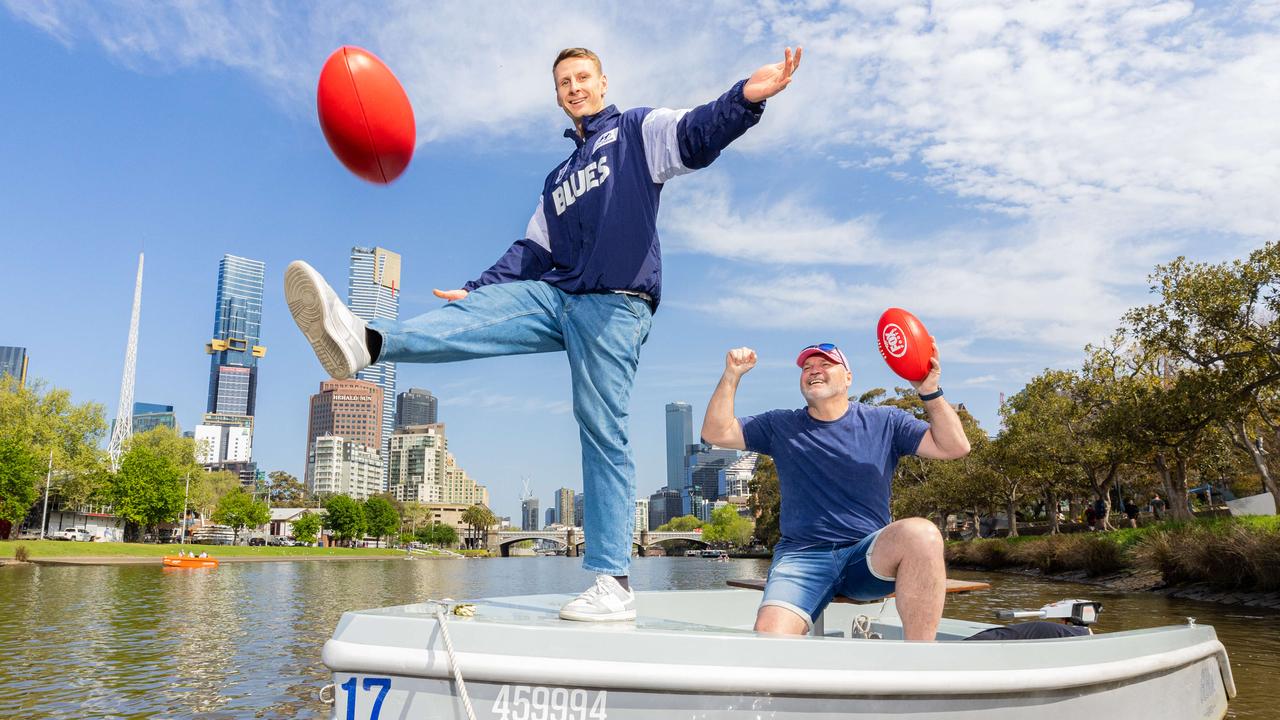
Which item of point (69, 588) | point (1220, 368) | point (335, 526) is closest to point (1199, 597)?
point (1220, 368)

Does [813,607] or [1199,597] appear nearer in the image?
[813,607]

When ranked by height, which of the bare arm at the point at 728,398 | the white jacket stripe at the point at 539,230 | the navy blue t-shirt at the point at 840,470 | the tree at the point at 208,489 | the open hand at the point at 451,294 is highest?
the tree at the point at 208,489

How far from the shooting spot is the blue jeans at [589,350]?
129 inches

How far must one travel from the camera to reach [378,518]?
107375 millimetres

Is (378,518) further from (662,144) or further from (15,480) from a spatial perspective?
(662,144)

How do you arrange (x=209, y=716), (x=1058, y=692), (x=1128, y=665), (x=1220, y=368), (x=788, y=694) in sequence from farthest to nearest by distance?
(x=1220, y=368) → (x=209, y=716) → (x=1128, y=665) → (x=1058, y=692) → (x=788, y=694)

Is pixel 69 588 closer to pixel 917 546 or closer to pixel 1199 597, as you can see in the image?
pixel 917 546

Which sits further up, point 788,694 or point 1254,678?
point 788,694

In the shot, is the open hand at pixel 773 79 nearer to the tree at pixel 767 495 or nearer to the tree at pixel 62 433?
the tree at pixel 767 495

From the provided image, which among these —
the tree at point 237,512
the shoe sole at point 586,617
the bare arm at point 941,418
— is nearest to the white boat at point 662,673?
the shoe sole at point 586,617

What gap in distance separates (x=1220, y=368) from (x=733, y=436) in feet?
79.5

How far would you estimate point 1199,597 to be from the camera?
18688mm

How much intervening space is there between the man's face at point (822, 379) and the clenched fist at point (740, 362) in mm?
307

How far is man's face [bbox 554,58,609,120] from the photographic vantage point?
3.79 metres
